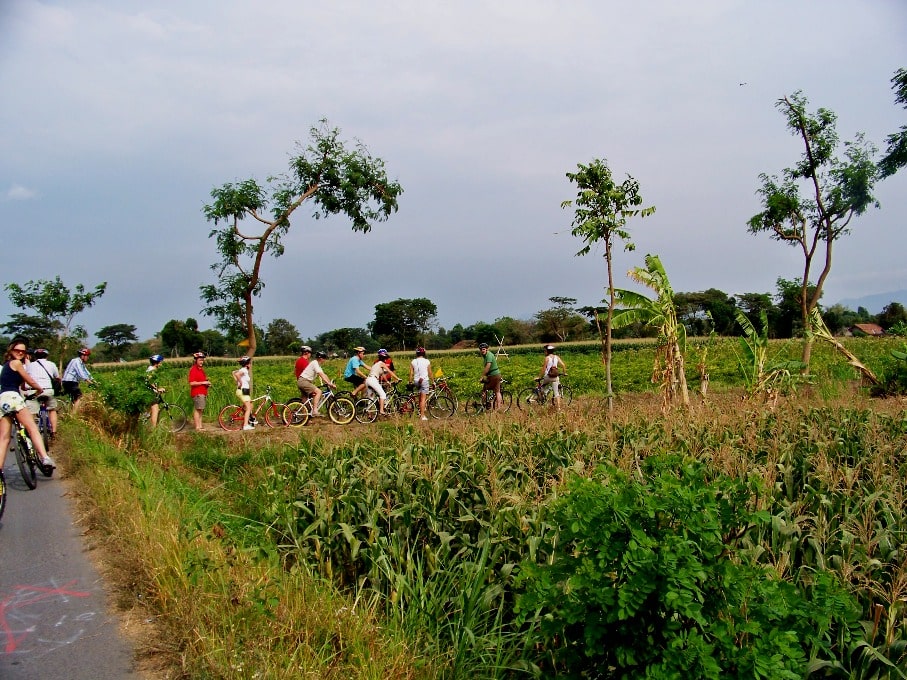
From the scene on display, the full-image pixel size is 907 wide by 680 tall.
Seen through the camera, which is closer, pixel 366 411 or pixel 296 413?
pixel 296 413

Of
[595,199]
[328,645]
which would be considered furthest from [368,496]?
[595,199]

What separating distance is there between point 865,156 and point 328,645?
17.5 metres

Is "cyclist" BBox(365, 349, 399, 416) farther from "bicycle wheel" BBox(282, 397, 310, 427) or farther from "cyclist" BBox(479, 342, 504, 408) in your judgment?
"cyclist" BBox(479, 342, 504, 408)

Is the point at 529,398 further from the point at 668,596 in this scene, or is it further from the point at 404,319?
the point at 404,319

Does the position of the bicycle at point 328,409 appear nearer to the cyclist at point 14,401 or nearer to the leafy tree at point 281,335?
the cyclist at point 14,401

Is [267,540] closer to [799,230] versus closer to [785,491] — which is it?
[785,491]

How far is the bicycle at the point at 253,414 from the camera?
47.5 feet

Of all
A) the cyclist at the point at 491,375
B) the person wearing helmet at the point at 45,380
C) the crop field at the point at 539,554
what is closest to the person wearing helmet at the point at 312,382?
the cyclist at the point at 491,375

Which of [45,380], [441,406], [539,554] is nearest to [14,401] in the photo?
[45,380]

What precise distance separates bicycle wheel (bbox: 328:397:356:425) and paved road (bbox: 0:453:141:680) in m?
8.20

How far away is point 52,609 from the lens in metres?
4.47

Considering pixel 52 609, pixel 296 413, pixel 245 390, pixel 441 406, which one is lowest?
pixel 52 609

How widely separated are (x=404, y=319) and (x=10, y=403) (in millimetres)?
78628

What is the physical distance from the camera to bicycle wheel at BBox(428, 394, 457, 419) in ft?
52.7
